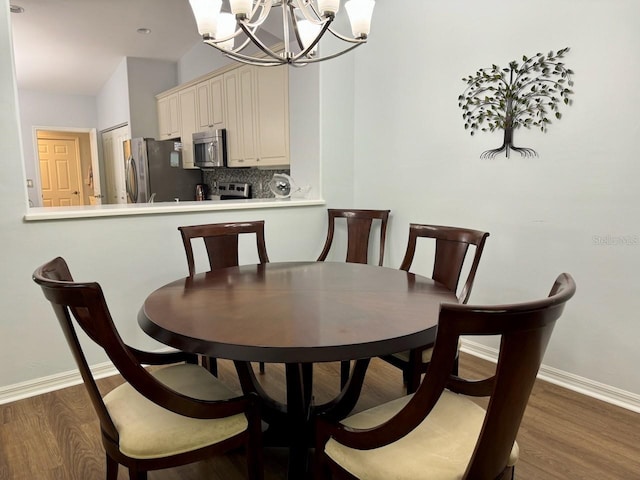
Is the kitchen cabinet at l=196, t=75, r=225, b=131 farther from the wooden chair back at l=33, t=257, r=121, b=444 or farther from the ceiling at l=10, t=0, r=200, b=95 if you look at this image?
the wooden chair back at l=33, t=257, r=121, b=444

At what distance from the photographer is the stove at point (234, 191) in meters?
4.79

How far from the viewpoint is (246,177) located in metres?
4.97

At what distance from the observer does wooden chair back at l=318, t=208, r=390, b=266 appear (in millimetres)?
3279

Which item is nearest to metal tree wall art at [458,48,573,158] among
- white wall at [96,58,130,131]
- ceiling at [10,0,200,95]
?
ceiling at [10,0,200,95]

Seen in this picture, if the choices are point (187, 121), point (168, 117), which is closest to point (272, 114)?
point (187, 121)

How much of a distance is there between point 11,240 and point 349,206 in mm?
2352

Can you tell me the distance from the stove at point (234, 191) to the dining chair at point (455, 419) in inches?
145

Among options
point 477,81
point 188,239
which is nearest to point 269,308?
point 188,239

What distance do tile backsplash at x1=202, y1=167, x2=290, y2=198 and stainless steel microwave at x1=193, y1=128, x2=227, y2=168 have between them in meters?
0.37

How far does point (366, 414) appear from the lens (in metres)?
1.36

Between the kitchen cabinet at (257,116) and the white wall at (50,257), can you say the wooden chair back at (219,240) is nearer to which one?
the white wall at (50,257)

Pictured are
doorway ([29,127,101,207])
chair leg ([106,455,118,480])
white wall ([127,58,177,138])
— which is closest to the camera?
chair leg ([106,455,118,480])

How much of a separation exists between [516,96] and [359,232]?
4.57 feet

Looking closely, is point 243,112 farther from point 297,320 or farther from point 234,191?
point 297,320
